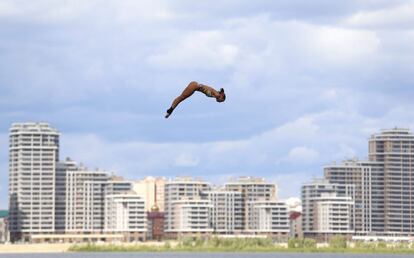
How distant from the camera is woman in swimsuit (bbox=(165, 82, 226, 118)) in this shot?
34.4m

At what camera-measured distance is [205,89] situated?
35.1 meters

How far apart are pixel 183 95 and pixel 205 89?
997 millimetres

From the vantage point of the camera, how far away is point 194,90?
34781 mm

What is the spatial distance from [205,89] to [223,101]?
Result: 0.74 m

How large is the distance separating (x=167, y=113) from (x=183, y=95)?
2.83 feet

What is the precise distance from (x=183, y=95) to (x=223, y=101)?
1.14m

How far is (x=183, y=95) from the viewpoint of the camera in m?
34.3

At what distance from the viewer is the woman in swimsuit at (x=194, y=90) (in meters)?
34.4

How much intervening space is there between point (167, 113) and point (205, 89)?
1252 mm

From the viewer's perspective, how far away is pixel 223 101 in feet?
114
